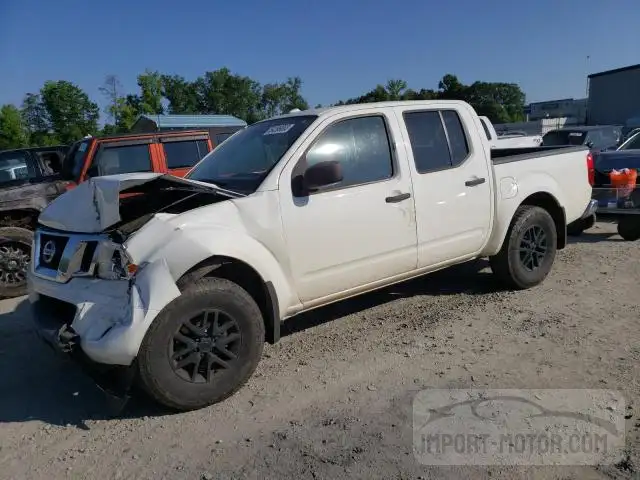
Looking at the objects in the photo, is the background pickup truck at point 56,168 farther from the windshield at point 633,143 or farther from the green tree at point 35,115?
the green tree at point 35,115

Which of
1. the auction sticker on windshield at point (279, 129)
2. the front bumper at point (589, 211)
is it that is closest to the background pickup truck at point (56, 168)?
the auction sticker on windshield at point (279, 129)

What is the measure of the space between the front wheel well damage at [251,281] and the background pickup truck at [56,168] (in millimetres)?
4080

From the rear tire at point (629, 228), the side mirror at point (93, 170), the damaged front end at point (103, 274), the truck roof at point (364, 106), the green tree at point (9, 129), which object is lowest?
the rear tire at point (629, 228)

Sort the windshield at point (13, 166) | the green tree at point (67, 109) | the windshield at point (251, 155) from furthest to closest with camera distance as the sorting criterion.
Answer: the green tree at point (67, 109) → the windshield at point (13, 166) → the windshield at point (251, 155)

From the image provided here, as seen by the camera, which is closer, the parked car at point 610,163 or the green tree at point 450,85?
the parked car at point 610,163

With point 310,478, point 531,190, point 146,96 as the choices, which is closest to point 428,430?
point 310,478

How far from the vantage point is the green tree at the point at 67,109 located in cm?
5075

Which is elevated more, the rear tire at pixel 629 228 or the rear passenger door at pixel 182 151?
the rear passenger door at pixel 182 151

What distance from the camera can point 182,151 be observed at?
823cm

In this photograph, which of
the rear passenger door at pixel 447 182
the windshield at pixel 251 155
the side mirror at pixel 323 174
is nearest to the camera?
the side mirror at pixel 323 174

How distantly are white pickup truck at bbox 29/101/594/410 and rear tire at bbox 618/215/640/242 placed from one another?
9.75 ft

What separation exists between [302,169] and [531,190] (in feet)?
8.70

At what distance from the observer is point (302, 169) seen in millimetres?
3936

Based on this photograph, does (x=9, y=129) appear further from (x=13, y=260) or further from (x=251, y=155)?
(x=251, y=155)
